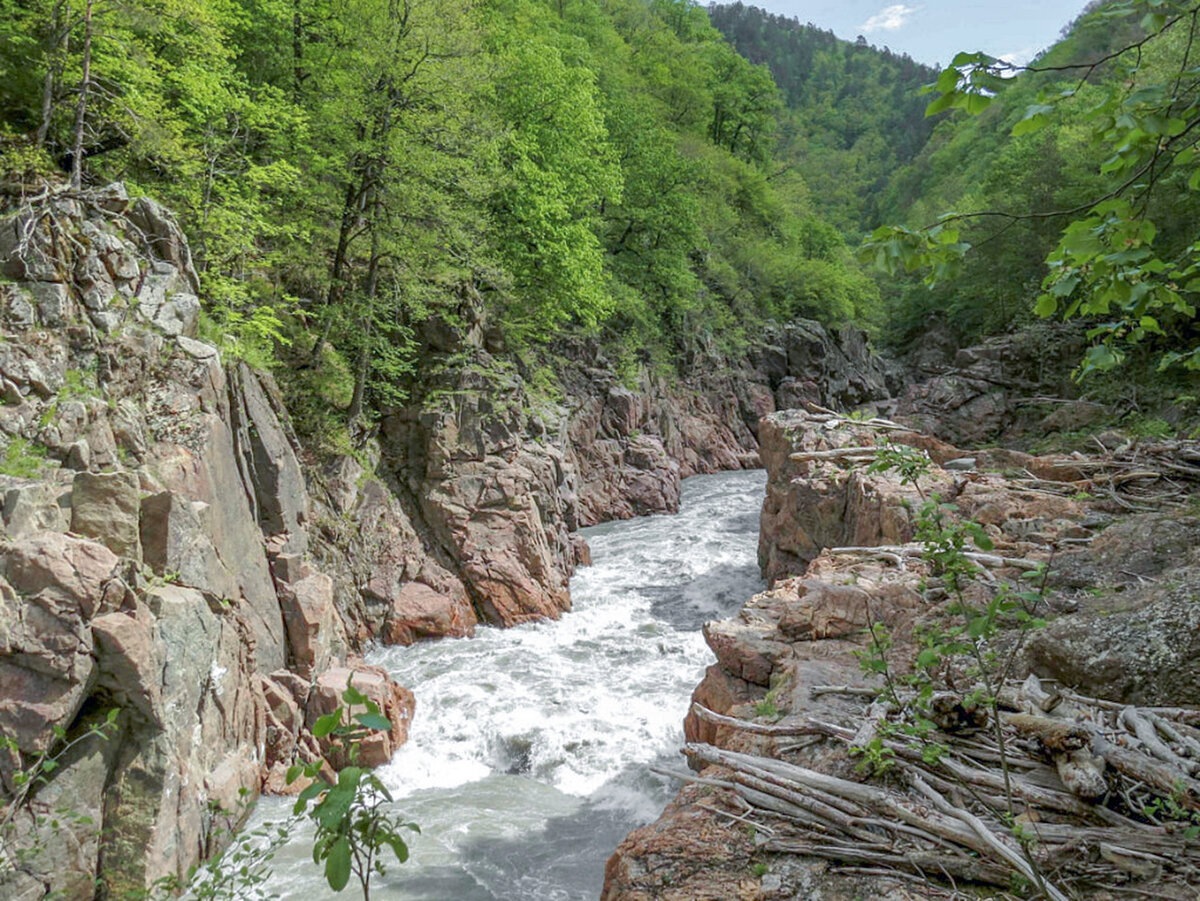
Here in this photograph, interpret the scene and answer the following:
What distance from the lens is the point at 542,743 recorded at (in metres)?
9.25

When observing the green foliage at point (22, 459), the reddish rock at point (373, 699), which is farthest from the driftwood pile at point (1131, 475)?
the green foliage at point (22, 459)

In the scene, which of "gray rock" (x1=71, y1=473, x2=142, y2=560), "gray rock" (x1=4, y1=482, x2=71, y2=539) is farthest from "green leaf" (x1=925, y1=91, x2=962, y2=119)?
"gray rock" (x1=71, y1=473, x2=142, y2=560)

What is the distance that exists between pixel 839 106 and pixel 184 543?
106274 millimetres

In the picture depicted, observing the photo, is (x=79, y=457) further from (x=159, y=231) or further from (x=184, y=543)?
(x=159, y=231)

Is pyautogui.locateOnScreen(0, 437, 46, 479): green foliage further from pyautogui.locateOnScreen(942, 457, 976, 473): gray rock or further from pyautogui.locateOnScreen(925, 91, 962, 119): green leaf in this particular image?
pyautogui.locateOnScreen(942, 457, 976, 473): gray rock

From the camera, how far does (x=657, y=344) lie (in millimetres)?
28266

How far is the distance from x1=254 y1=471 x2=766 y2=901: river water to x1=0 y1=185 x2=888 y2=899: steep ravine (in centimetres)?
69

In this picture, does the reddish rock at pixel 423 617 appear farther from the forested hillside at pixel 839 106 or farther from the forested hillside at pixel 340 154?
the forested hillside at pixel 839 106

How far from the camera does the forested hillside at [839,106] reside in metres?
67.2

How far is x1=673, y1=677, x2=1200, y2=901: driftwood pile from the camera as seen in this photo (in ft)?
9.48

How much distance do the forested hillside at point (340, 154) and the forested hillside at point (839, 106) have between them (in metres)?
49.7

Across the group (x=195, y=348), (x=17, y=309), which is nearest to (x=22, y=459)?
(x=17, y=309)

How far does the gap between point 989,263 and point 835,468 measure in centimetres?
1876

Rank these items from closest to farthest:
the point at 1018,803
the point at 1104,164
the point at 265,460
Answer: the point at 1104,164 < the point at 1018,803 < the point at 265,460
